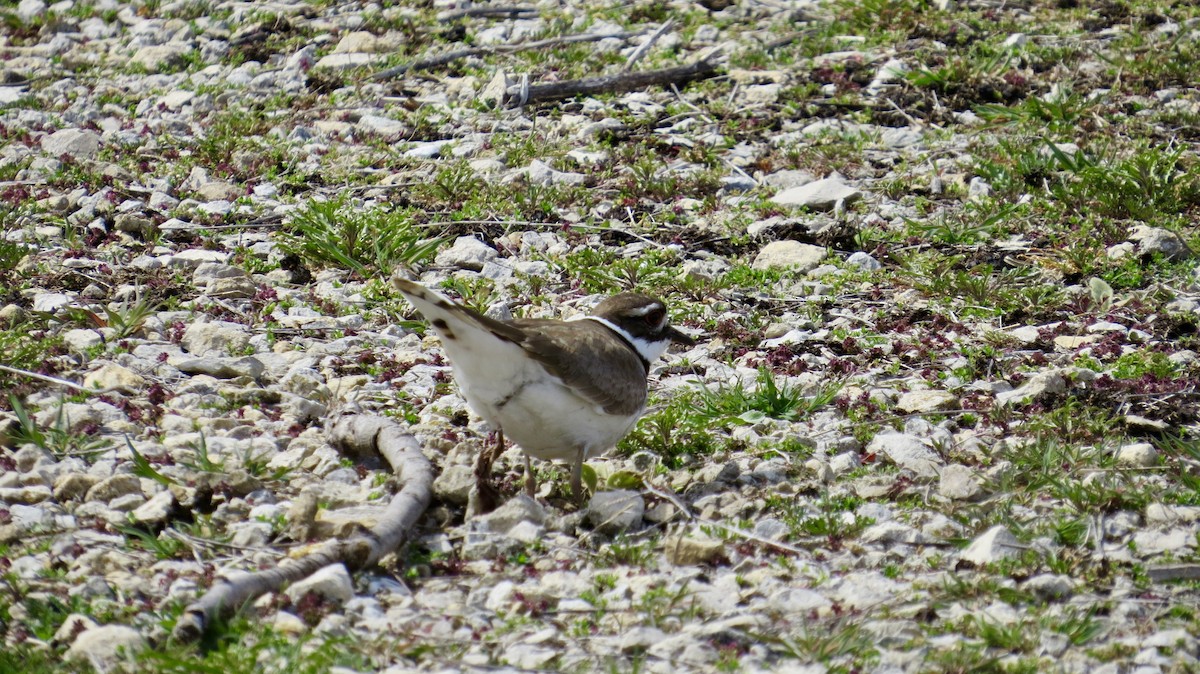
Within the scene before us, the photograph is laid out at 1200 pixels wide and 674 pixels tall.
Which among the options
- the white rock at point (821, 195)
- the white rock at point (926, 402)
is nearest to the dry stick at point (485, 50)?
the white rock at point (821, 195)

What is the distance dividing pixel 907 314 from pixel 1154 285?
5.11ft

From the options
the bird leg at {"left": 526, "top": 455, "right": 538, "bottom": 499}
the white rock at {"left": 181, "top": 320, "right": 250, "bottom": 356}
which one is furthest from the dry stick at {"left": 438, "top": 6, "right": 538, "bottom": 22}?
the bird leg at {"left": 526, "top": 455, "right": 538, "bottom": 499}

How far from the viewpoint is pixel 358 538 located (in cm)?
545

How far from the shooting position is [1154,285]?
28.2ft

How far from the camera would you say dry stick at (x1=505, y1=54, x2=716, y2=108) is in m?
11.7

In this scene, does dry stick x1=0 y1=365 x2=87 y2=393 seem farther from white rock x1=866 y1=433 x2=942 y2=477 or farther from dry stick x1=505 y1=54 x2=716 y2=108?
dry stick x1=505 y1=54 x2=716 y2=108

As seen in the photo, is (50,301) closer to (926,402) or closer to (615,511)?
(615,511)

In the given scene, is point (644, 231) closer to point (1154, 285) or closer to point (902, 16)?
point (1154, 285)

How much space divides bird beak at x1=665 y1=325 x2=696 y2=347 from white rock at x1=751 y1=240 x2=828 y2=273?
159cm

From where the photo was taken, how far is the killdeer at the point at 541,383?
6.08 m

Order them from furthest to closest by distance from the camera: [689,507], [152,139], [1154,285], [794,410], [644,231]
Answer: [152,139]
[644,231]
[1154,285]
[794,410]
[689,507]

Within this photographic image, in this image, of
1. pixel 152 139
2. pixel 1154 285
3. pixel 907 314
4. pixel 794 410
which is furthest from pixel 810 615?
pixel 152 139

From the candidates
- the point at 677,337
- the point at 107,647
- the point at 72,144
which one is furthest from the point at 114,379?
the point at 72,144

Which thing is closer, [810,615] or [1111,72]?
[810,615]
